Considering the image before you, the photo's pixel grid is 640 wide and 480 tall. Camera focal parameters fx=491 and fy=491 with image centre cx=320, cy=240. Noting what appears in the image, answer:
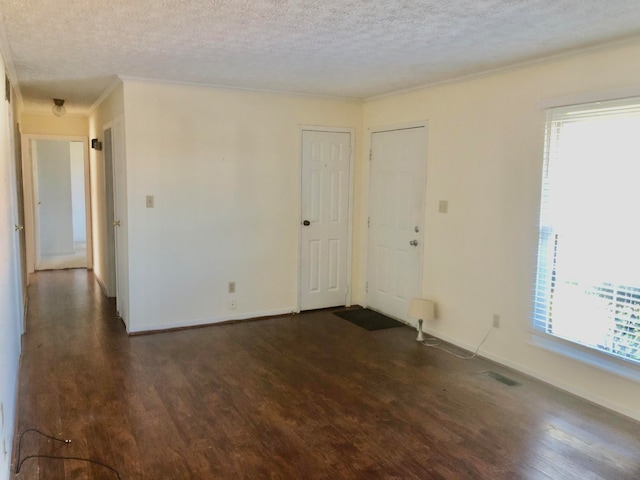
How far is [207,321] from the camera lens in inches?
193

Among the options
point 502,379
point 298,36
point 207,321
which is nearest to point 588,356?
point 502,379

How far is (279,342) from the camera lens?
4.41 meters

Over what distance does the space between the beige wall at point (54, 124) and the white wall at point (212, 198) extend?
338 centimetres

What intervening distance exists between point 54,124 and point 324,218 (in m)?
4.38

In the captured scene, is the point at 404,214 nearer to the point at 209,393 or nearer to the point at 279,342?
the point at 279,342

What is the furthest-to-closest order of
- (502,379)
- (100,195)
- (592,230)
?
(100,195), (502,379), (592,230)

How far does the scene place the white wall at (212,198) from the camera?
4.47 metres

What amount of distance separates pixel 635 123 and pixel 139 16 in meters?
2.93

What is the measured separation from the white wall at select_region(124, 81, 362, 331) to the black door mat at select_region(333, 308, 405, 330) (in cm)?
63

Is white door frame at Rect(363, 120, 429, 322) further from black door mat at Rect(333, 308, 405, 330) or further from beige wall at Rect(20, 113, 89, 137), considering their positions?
beige wall at Rect(20, 113, 89, 137)

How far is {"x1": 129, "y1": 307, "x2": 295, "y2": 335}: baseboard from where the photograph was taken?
Answer: 461 centimetres

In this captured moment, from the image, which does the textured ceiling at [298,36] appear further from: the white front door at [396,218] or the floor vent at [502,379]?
the floor vent at [502,379]

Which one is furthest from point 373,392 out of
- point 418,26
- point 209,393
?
point 418,26

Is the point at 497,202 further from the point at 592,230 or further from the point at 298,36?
→ the point at 298,36
